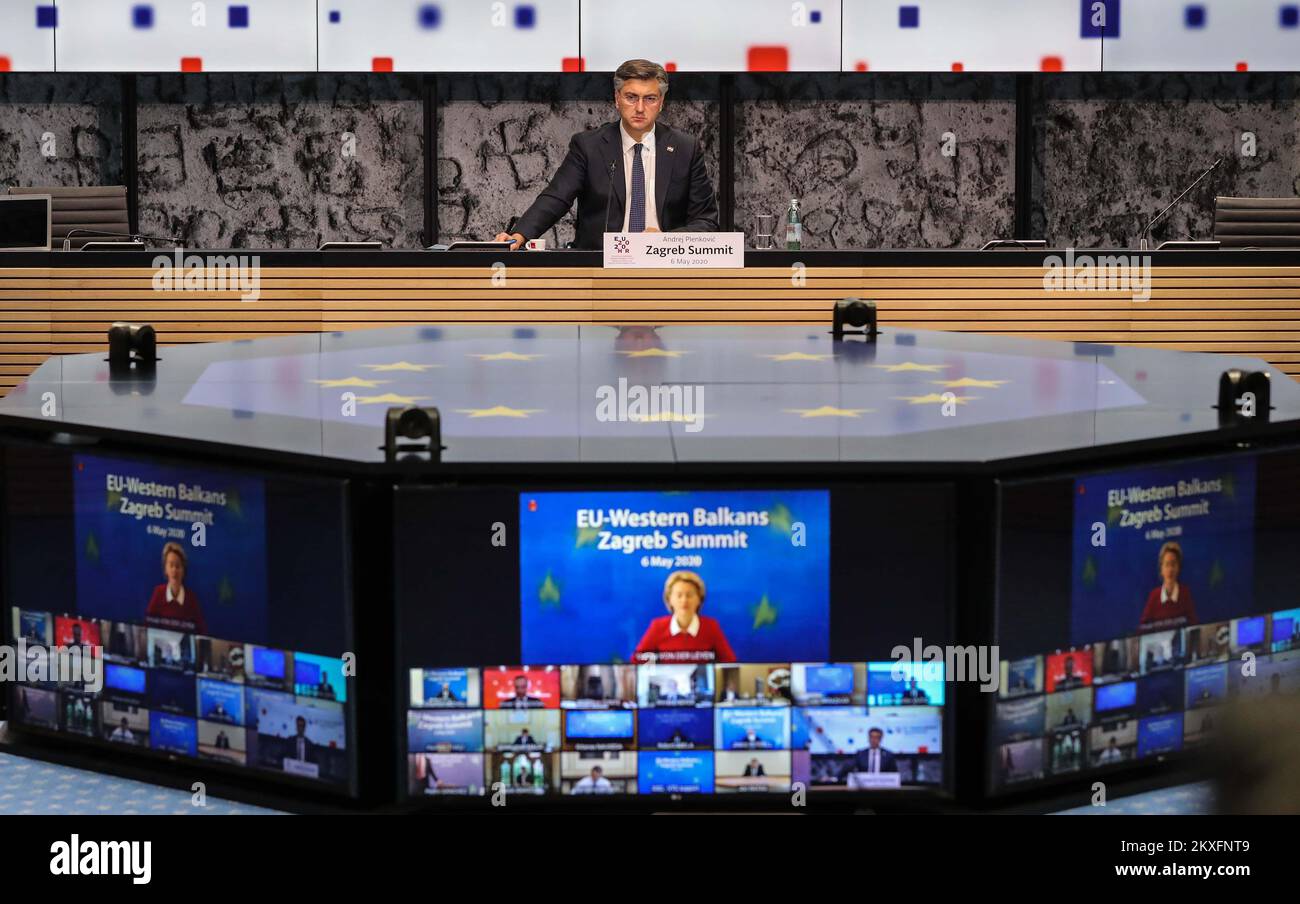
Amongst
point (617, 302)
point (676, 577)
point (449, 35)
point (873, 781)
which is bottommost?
point (873, 781)

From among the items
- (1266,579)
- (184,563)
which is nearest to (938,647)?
(1266,579)

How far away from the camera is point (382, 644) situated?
2.48m

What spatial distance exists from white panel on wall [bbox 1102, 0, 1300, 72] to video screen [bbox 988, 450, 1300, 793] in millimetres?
5608

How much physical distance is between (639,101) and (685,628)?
4023mm

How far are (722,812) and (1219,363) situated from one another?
6.98 ft

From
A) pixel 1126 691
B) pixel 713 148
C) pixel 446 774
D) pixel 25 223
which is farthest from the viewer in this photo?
pixel 713 148

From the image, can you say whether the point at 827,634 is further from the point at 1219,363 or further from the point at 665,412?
the point at 1219,363

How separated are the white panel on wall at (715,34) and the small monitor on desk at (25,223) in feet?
9.00

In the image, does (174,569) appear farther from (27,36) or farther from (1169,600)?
(27,36)

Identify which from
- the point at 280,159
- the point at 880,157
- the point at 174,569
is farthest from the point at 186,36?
the point at 174,569

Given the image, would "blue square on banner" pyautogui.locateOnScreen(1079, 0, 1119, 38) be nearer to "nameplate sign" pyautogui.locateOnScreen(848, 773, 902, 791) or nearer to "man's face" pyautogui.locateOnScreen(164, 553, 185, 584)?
"nameplate sign" pyautogui.locateOnScreen(848, 773, 902, 791)

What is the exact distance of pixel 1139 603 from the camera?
2656 millimetres

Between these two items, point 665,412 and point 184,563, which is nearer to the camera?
point 184,563

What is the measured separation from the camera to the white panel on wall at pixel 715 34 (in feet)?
25.7
